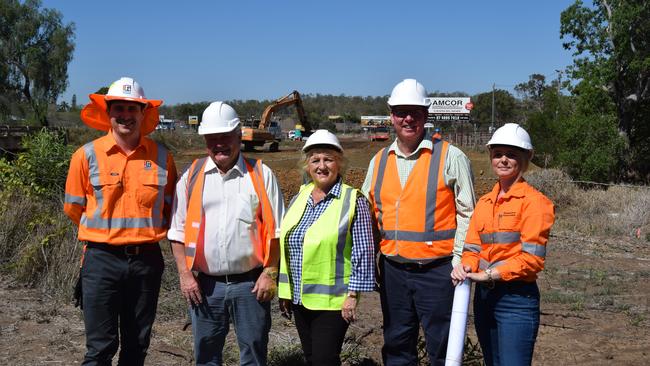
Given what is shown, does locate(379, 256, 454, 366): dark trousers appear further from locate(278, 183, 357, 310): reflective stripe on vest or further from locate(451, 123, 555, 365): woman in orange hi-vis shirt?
locate(278, 183, 357, 310): reflective stripe on vest

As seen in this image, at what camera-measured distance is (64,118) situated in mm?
62438

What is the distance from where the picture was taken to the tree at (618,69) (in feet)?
66.3

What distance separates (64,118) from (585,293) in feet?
200

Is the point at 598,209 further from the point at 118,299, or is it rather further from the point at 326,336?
the point at 118,299

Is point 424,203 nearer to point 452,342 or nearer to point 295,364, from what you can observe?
point 452,342

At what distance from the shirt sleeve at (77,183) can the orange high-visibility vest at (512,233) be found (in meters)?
2.19

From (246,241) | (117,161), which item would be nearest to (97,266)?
(117,161)

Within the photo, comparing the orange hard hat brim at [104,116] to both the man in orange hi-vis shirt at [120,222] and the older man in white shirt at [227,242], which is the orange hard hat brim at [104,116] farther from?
the older man in white shirt at [227,242]

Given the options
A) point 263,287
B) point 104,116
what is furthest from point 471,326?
point 104,116

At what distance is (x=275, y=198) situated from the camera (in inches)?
150

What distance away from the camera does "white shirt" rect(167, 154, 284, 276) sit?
3.71m

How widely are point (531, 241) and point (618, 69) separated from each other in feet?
64.0

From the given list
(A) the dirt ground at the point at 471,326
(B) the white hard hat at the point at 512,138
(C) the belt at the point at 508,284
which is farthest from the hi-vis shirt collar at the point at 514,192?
(A) the dirt ground at the point at 471,326

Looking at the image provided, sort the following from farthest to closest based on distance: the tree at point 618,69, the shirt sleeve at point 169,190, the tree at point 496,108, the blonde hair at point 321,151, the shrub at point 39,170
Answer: the tree at point 496,108 → the tree at point 618,69 → the shrub at point 39,170 → the shirt sleeve at point 169,190 → the blonde hair at point 321,151
